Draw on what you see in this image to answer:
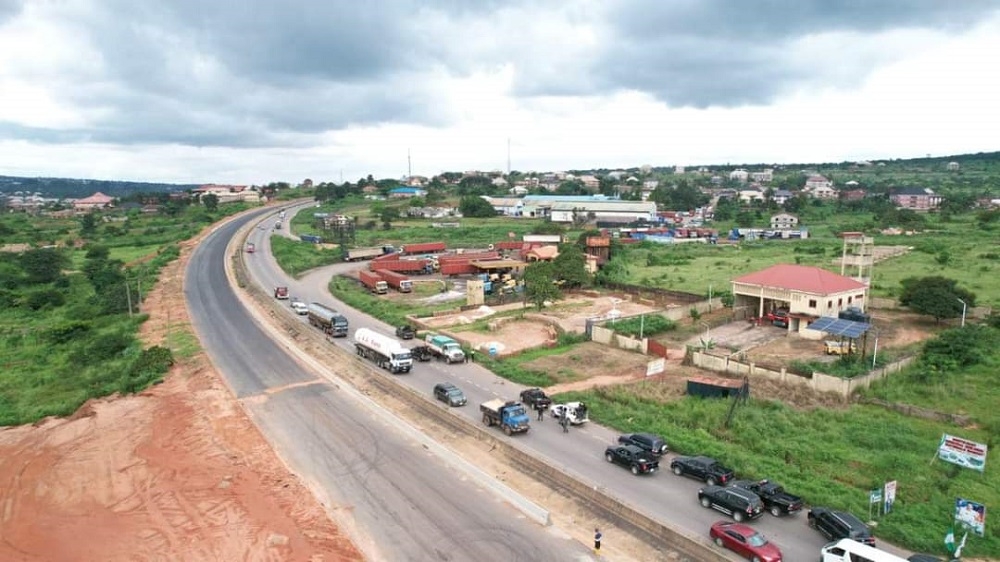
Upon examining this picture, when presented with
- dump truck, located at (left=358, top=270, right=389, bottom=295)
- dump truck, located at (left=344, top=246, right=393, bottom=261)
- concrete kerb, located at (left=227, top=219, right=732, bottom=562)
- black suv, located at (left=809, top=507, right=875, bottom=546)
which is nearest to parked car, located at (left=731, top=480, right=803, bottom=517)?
black suv, located at (left=809, top=507, right=875, bottom=546)

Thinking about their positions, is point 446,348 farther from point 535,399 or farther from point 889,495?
point 889,495

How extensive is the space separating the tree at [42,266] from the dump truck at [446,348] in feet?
232

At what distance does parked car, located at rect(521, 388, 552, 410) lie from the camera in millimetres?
33094

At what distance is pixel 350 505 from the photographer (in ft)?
82.1

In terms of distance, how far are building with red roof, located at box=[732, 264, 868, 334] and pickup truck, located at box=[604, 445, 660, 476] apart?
28.2 metres

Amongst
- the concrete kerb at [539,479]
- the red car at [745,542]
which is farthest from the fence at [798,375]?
the concrete kerb at [539,479]

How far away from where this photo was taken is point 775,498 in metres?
22.7

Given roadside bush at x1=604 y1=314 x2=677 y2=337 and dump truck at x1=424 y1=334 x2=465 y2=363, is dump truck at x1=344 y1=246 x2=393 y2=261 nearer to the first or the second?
dump truck at x1=424 y1=334 x2=465 y2=363

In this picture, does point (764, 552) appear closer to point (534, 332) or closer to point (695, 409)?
point (695, 409)

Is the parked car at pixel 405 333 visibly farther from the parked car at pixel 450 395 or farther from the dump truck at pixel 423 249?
the dump truck at pixel 423 249

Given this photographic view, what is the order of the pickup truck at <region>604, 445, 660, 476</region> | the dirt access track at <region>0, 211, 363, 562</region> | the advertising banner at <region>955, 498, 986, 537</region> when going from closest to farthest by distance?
the advertising banner at <region>955, 498, 986, 537</region> → the dirt access track at <region>0, 211, 363, 562</region> → the pickup truck at <region>604, 445, 660, 476</region>

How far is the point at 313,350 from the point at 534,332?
17.6 m

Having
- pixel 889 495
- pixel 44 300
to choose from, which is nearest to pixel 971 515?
pixel 889 495

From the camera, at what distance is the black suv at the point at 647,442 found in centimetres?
2731
